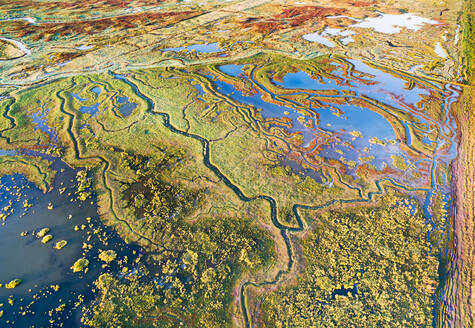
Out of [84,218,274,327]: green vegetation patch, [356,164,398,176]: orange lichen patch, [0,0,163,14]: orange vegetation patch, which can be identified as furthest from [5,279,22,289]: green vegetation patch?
[0,0,163,14]: orange vegetation patch

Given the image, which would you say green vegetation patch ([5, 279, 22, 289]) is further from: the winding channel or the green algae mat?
the winding channel

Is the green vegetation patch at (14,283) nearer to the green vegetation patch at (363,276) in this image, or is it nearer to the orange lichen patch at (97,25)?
the green vegetation patch at (363,276)

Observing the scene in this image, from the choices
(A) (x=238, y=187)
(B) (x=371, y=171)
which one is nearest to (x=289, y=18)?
(B) (x=371, y=171)

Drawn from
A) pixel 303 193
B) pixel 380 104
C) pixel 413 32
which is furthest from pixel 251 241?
pixel 413 32

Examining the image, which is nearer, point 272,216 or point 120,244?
point 120,244

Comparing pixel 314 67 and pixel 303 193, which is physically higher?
pixel 314 67

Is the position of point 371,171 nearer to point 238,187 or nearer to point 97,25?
point 238,187

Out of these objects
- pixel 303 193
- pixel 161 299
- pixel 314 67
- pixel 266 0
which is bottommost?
pixel 161 299

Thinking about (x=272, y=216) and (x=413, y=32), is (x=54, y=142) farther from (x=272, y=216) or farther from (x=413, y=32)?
(x=413, y=32)
